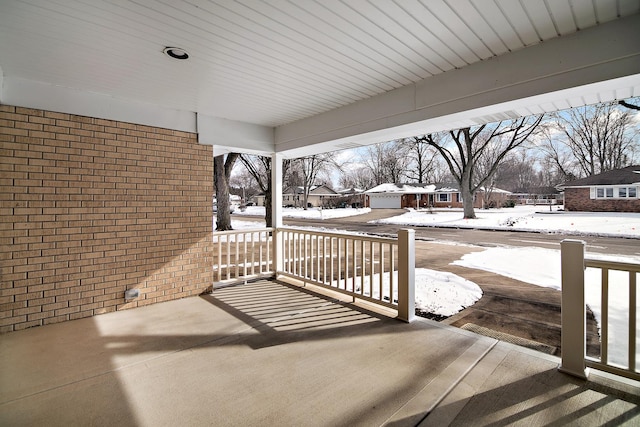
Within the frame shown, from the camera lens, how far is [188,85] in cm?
342

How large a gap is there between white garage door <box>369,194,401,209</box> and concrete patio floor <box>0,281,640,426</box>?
29766 millimetres

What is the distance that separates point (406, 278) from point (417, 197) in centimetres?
3137

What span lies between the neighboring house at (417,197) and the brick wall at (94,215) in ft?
95.3

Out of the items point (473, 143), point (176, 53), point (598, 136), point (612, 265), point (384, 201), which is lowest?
point (612, 265)

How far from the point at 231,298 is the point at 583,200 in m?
26.5

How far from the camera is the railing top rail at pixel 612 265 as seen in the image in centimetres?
213

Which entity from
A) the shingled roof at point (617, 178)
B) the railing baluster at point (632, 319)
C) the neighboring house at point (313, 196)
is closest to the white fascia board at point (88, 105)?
the railing baluster at point (632, 319)

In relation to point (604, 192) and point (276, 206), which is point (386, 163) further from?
point (276, 206)

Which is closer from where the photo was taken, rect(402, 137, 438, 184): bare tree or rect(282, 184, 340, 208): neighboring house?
rect(402, 137, 438, 184): bare tree

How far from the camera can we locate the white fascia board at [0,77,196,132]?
3.24 metres

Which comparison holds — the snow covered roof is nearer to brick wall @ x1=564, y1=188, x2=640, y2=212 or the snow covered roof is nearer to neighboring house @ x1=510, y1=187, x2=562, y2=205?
neighboring house @ x1=510, y1=187, x2=562, y2=205

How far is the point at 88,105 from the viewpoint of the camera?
362cm

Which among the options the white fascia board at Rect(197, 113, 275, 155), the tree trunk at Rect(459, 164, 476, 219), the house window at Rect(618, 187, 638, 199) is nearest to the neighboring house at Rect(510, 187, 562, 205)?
the house window at Rect(618, 187, 638, 199)

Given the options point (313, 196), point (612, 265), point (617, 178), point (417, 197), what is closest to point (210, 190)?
point (612, 265)
